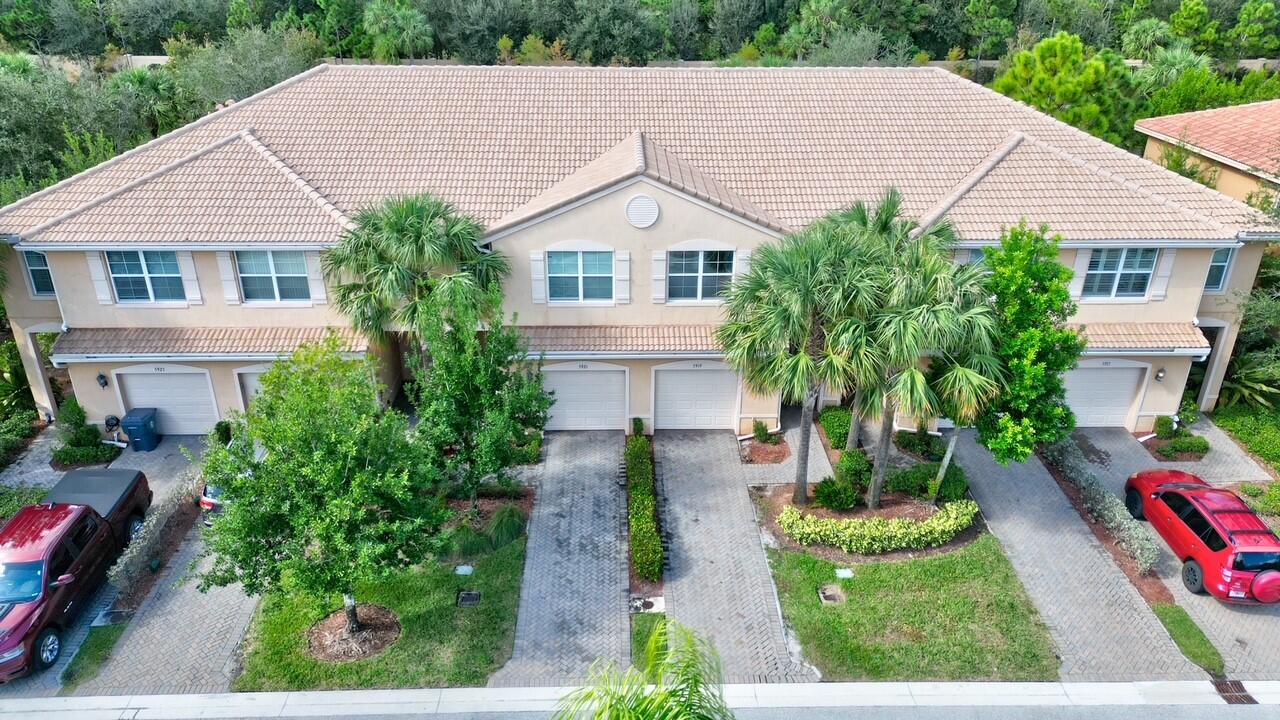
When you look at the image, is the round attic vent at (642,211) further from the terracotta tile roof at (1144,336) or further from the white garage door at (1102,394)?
the white garage door at (1102,394)

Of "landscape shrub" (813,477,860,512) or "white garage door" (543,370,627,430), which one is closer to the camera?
"landscape shrub" (813,477,860,512)

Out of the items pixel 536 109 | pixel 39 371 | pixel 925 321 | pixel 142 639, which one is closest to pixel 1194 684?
pixel 925 321

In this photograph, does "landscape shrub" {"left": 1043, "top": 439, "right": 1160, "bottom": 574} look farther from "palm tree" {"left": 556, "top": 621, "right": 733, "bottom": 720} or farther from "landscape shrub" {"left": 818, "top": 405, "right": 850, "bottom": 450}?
"palm tree" {"left": 556, "top": 621, "right": 733, "bottom": 720}

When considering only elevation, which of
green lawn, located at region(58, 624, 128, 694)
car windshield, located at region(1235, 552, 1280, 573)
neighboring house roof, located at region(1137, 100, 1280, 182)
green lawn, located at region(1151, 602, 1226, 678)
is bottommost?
green lawn, located at region(1151, 602, 1226, 678)

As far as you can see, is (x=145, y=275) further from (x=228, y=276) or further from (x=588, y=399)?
(x=588, y=399)

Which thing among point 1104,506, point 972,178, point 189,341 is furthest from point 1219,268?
point 189,341

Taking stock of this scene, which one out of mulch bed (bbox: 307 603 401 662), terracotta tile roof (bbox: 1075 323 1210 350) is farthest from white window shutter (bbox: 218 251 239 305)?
terracotta tile roof (bbox: 1075 323 1210 350)
